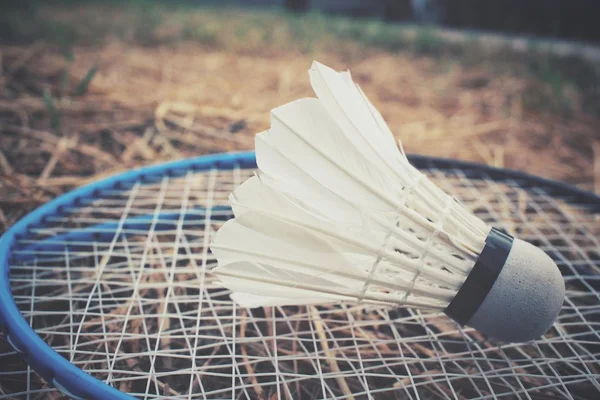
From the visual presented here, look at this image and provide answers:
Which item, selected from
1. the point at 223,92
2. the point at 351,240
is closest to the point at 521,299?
the point at 351,240

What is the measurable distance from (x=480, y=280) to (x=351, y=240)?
0.22 meters

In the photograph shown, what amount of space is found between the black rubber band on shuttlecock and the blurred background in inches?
41.5

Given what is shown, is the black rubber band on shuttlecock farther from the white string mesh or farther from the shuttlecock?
the white string mesh

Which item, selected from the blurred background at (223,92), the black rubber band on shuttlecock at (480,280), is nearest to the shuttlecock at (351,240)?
the black rubber band on shuttlecock at (480,280)

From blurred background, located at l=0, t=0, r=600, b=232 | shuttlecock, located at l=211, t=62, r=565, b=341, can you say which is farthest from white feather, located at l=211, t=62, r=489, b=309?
blurred background, located at l=0, t=0, r=600, b=232

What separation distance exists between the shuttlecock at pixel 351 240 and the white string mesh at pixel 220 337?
86mm

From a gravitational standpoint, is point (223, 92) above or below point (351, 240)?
below

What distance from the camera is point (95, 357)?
0.83 m

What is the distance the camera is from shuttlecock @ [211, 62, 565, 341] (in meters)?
0.71

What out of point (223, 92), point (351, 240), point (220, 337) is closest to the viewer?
point (351, 240)

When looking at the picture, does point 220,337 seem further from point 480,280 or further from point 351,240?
point 480,280

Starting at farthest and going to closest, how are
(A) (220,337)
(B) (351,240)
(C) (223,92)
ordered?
1. (C) (223,92)
2. (A) (220,337)
3. (B) (351,240)

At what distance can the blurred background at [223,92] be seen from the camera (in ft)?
5.18

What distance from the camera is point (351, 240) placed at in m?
0.70
